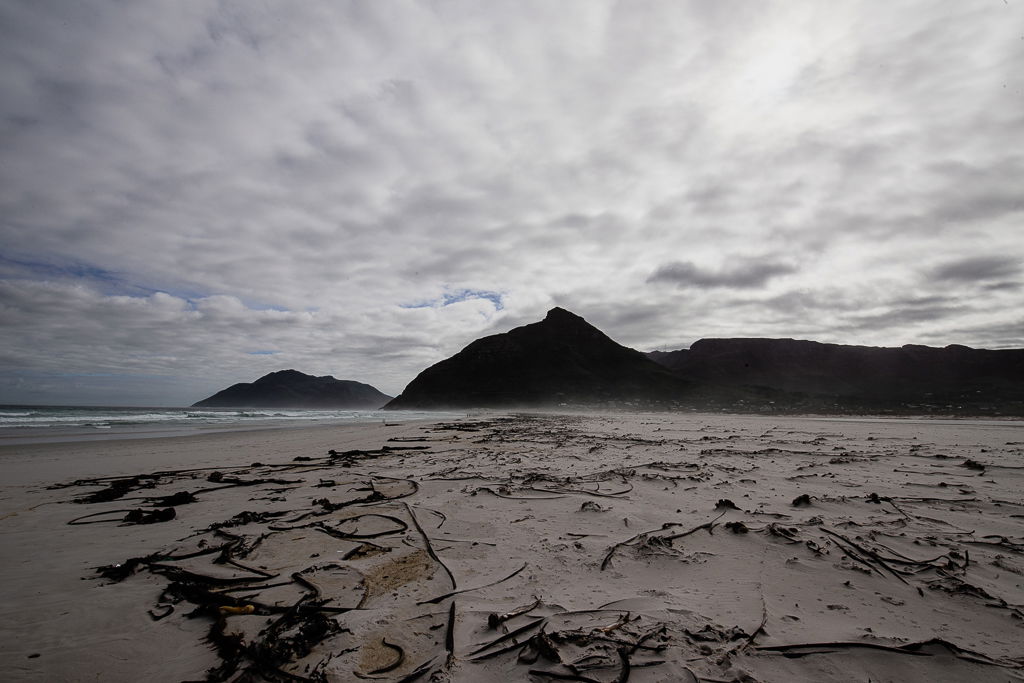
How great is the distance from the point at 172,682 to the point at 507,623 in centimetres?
183

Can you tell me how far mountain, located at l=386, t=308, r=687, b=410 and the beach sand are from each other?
2505 inches

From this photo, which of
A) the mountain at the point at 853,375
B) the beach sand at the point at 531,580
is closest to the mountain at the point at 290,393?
the mountain at the point at 853,375

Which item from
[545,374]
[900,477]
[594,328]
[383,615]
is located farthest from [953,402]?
[594,328]

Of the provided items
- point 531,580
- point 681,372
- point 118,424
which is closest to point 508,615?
point 531,580

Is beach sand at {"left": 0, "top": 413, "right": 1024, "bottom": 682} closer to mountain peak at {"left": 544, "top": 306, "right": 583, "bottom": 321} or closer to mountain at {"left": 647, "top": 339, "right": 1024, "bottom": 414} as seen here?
mountain at {"left": 647, "top": 339, "right": 1024, "bottom": 414}

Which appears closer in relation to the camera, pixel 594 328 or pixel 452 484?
pixel 452 484

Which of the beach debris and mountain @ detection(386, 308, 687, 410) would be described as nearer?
the beach debris

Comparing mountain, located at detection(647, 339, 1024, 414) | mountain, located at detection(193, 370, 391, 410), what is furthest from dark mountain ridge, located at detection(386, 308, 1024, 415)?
mountain, located at detection(193, 370, 391, 410)

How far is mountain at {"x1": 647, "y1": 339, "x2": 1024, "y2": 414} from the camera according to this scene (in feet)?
129

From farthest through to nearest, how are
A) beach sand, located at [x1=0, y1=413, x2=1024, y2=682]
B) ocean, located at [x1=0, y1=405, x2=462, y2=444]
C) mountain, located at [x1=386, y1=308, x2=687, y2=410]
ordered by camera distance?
mountain, located at [x1=386, y1=308, x2=687, y2=410]
ocean, located at [x1=0, y1=405, x2=462, y2=444]
beach sand, located at [x1=0, y1=413, x2=1024, y2=682]

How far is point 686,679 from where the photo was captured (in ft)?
6.74

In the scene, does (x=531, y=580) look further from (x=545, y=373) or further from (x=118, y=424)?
(x=545, y=373)

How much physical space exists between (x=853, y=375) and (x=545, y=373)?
183ft

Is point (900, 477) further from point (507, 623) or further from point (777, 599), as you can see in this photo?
point (507, 623)
